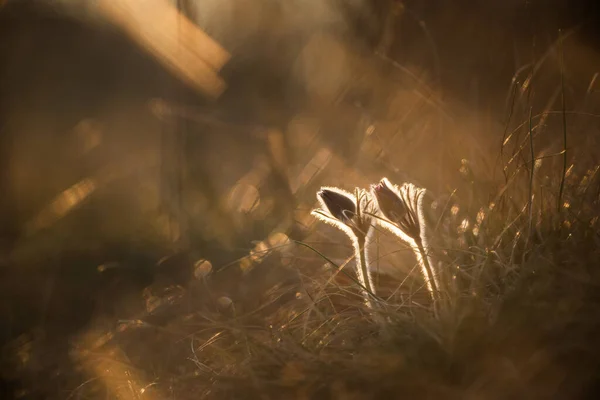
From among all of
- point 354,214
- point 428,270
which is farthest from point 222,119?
point 428,270

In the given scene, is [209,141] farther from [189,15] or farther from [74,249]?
[74,249]

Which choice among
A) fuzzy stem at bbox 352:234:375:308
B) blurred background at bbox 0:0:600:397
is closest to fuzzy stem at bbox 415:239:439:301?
fuzzy stem at bbox 352:234:375:308

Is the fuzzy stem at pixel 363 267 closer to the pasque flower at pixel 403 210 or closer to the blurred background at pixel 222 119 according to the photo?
the pasque flower at pixel 403 210

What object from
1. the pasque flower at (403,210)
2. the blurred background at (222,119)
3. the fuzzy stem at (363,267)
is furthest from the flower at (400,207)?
the blurred background at (222,119)

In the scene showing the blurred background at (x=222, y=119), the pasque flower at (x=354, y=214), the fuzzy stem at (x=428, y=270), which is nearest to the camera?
the fuzzy stem at (x=428, y=270)

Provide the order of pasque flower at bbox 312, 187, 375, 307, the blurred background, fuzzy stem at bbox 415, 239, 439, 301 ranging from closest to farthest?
fuzzy stem at bbox 415, 239, 439, 301 < pasque flower at bbox 312, 187, 375, 307 < the blurred background

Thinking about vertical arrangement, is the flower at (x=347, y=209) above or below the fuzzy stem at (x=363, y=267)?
above

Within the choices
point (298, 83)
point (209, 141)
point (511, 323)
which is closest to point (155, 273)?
point (511, 323)

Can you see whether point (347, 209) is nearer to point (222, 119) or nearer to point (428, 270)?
point (428, 270)

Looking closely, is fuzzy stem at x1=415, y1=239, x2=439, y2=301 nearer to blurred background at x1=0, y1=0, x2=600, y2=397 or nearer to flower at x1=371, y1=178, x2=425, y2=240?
flower at x1=371, y1=178, x2=425, y2=240
